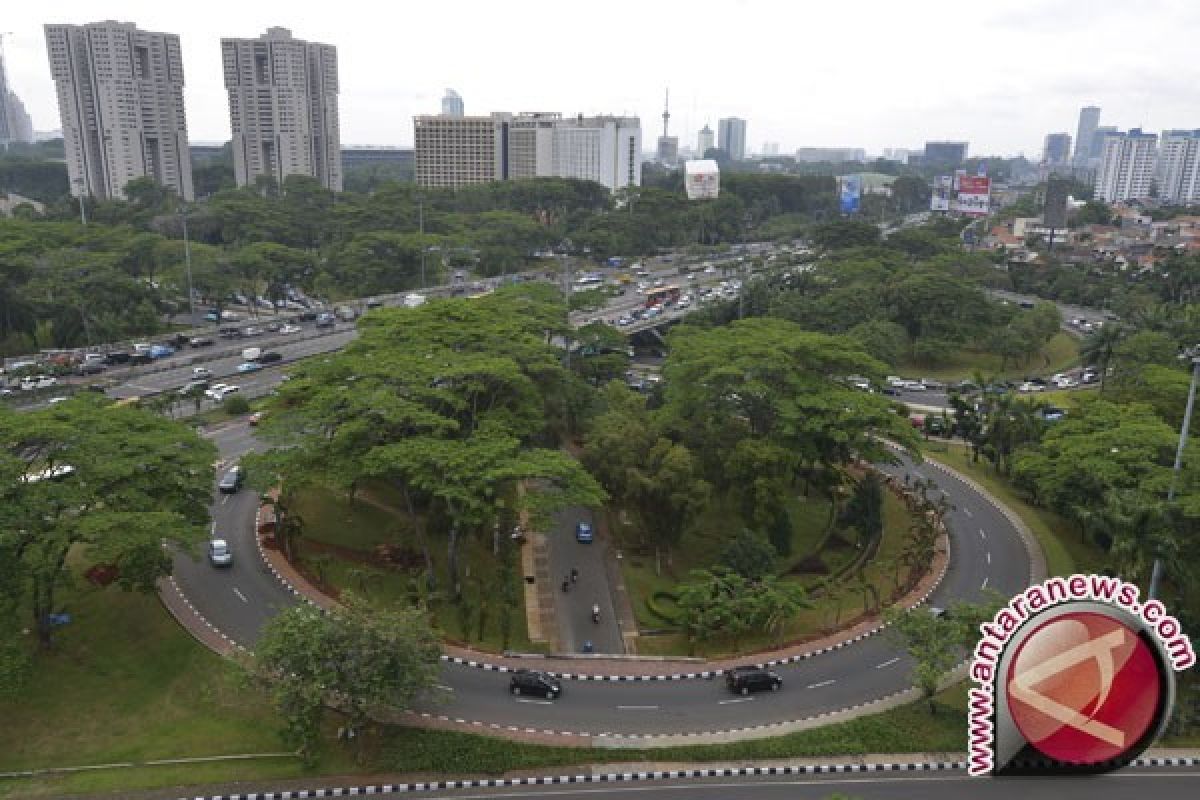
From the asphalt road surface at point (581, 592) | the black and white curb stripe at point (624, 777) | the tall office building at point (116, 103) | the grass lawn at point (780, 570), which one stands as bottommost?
the grass lawn at point (780, 570)

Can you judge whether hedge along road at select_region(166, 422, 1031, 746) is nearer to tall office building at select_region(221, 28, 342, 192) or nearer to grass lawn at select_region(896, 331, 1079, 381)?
grass lawn at select_region(896, 331, 1079, 381)

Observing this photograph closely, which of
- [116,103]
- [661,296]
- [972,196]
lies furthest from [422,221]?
[972,196]

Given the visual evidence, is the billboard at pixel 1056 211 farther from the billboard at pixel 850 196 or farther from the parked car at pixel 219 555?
the parked car at pixel 219 555

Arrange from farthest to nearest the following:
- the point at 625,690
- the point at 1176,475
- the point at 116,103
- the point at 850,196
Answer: the point at 850,196 → the point at 116,103 → the point at 1176,475 → the point at 625,690

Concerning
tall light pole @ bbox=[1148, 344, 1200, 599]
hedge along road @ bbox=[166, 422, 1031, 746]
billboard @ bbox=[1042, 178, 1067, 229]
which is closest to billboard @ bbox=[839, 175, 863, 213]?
billboard @ bbox=[1042, 178, 1067, 229]

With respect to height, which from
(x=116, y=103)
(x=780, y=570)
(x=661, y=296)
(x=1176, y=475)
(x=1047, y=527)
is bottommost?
(x=780, y=570)

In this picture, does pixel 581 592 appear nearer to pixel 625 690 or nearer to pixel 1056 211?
pixel 625 690

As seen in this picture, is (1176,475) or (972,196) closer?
(1176,475)
